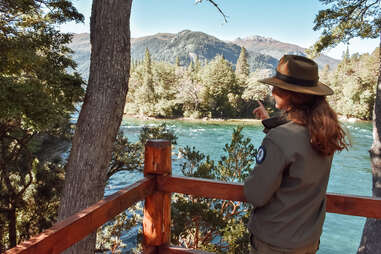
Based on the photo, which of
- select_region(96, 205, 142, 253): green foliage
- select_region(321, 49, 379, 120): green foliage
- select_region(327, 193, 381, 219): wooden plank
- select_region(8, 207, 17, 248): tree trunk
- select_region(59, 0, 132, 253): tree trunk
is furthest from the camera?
select_region(321, 49, 379, 120): green foliage

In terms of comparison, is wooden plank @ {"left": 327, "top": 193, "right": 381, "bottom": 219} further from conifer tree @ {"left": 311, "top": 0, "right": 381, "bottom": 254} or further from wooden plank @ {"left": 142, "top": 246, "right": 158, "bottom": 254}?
conifer tree @ {"left": 311, "top": 0, "right": 381, "bottom": 254}

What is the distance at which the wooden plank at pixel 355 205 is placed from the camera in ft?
3.95

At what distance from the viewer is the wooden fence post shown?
1.39m

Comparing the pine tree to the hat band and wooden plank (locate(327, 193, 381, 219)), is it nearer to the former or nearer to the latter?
wooden plank (locate(327, 193, 381, 219))

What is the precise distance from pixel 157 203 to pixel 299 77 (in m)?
0.92

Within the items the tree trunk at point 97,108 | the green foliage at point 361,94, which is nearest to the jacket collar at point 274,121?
the tree trunk at point 97,108

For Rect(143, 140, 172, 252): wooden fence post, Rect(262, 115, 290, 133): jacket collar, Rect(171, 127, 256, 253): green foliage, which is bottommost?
Rect(171, 127, 256, 253): green foliage

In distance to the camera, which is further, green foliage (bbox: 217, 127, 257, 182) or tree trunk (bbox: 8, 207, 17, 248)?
tree trunk (bbox: 8, 207, 17, 248)

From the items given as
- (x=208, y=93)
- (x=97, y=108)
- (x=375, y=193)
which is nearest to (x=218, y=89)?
(x=208, y=93)

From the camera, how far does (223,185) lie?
4.27ft

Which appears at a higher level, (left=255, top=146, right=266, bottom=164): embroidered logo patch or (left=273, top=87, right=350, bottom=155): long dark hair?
(left=273, top=87, right=350, bottom=155): long dark hair

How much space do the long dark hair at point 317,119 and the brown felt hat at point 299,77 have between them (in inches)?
1.3

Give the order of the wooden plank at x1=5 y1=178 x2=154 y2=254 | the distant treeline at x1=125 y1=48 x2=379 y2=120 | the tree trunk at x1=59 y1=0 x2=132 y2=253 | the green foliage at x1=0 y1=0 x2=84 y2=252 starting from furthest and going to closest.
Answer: the distant treeline at x1=125 y1=48 x2=379 y2=120 → the green foliage at x1=0 y1=0 x2=84 y2=252 → the tree trunk at x1=59 y1=0 x2=132 y2=253 → the wooden plank at x1=5 y1=178 x2=154 y2=254

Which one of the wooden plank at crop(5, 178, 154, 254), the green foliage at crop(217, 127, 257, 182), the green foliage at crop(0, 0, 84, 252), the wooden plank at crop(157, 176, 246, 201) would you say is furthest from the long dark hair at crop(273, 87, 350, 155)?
the green foliage at crop(217, 127, 257, 182)
